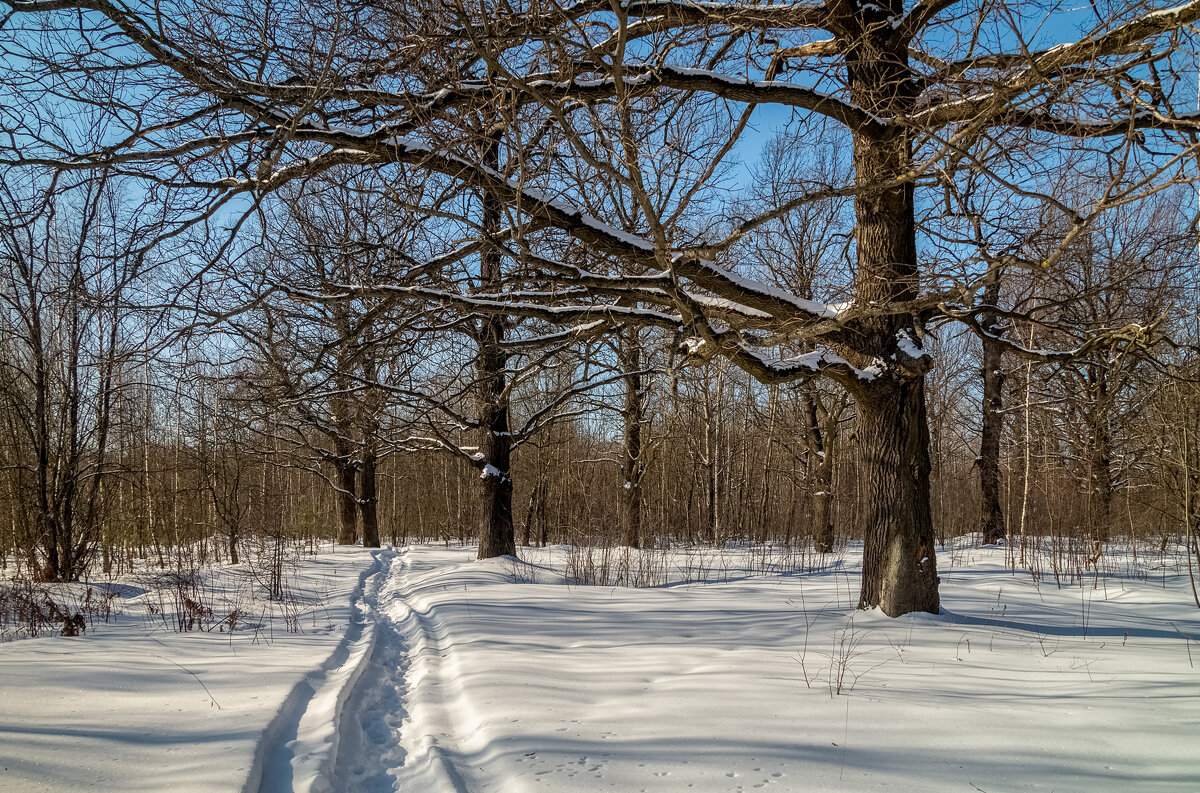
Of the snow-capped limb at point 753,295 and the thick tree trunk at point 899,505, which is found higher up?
the snow-capped limb at point 753,295

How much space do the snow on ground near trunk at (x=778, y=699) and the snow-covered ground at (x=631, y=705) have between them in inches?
0.7

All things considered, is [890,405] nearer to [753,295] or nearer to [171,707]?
[753,295]

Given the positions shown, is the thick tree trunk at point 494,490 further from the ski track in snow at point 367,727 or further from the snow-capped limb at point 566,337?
the ski track in snow at point 367,727

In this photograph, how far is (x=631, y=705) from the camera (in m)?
3.53

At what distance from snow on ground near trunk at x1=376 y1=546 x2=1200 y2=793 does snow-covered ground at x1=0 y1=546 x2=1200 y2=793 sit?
2 cm

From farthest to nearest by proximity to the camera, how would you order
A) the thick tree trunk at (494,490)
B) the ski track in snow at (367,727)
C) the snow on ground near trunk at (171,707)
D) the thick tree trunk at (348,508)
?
the thick tree trunk at (348,508) → the thick tree trunk at (494,490) → the ski track in snow at (367,727) → the snow on ground near trunk at (171,707)

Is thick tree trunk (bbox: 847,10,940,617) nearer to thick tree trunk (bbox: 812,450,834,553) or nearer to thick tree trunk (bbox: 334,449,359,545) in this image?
thick tree trunk (bbox: 812,450,834,553)

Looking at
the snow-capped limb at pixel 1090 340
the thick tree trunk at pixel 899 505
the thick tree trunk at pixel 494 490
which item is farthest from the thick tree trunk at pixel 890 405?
the thick tree trunk at pixel 494 490

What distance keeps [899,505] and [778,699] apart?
9.12 ft

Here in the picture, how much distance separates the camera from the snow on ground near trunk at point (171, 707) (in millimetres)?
2582

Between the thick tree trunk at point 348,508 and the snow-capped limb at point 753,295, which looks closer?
the snow-capped limb at point 753,295

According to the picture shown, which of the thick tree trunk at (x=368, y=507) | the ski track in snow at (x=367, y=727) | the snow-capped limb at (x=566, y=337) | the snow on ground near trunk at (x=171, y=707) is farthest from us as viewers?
the thick tree trunk at (x=368, y=507)

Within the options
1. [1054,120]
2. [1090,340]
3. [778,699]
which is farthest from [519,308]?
[1090,340]

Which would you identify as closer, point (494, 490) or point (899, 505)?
point (899, 505)
